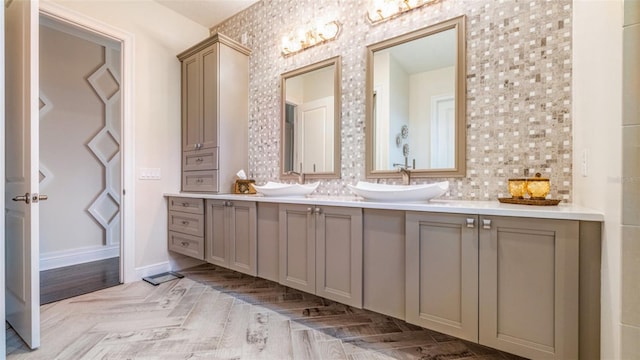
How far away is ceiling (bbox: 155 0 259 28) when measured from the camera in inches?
118

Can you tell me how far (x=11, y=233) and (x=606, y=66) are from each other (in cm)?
329

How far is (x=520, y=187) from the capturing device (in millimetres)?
1507

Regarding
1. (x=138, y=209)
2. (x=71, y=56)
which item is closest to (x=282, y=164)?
(x=138, y=209)

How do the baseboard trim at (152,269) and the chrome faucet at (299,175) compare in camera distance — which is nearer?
the chrome faucet at (299,175)

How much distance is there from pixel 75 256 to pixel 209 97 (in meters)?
2.59

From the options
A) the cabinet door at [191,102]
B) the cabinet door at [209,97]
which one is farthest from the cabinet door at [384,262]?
the cabinet door at [191,102]

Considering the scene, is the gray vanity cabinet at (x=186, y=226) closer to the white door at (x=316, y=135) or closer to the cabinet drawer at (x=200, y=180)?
the cabinet drawer at (x=200, y=180)

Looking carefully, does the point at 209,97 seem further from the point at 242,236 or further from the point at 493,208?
the point at 493,208

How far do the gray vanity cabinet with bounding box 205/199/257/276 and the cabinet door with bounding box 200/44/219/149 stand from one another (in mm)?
693

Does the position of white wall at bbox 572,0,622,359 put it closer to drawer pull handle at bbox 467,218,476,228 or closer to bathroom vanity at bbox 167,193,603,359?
bathroom vanity at bbox 167,193,603,359

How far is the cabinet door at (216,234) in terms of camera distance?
251 centimetres

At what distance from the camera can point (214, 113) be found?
2863mm

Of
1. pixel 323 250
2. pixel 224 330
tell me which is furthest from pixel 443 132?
pixel 224 330

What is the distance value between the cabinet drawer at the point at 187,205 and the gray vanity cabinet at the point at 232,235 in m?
0.12
